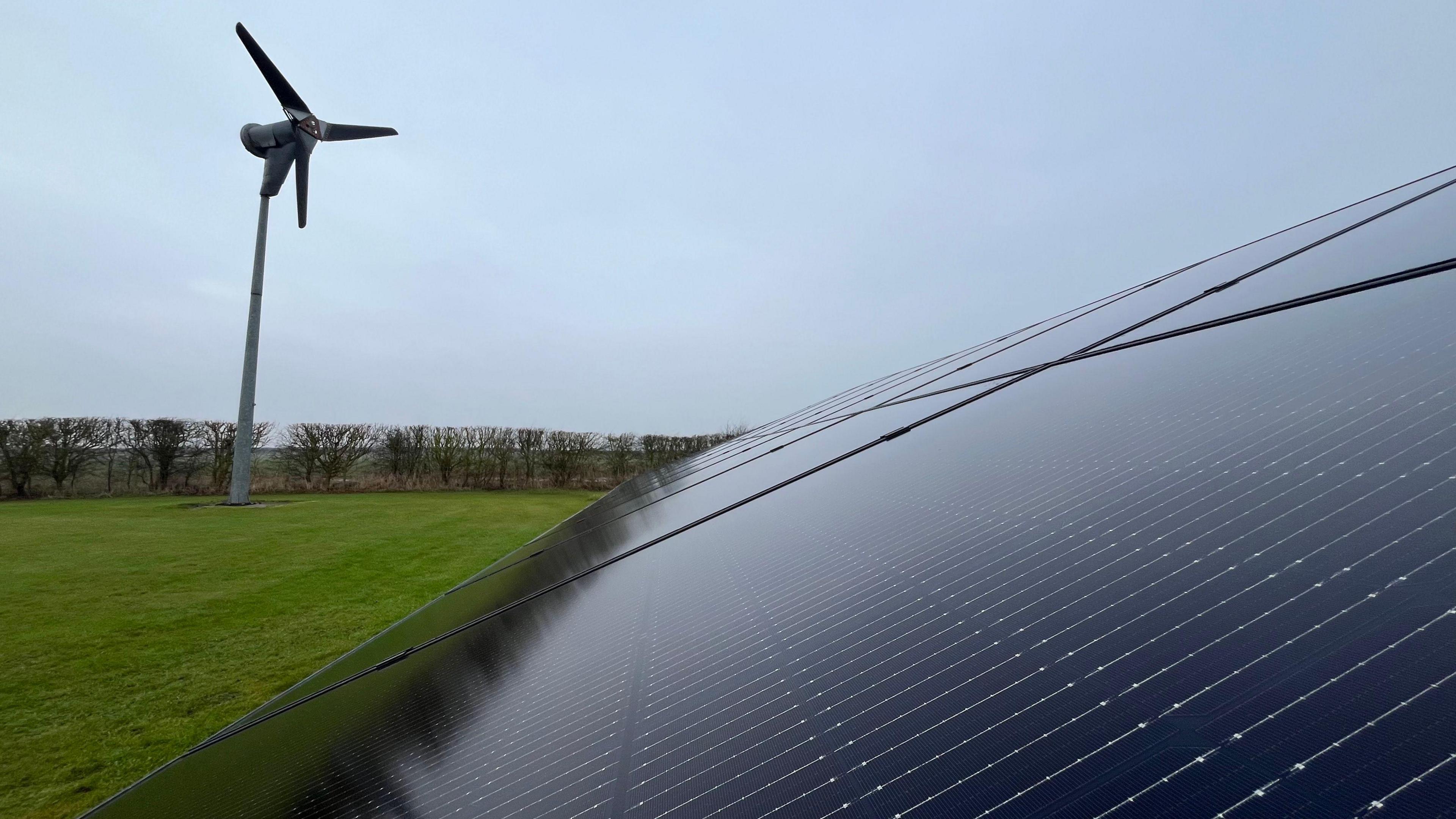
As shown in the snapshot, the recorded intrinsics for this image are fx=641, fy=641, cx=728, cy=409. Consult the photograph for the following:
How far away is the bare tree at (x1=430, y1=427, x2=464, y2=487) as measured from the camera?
120 feet

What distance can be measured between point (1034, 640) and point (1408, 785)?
2.16 ft

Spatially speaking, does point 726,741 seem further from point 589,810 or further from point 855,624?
point 855,624

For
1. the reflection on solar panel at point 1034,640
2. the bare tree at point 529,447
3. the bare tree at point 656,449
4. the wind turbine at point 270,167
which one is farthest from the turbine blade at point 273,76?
the reflection on solar panel at point 1034,640

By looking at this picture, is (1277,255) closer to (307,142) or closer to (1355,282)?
(1355,282)

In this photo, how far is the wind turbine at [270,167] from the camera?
80.8 feet

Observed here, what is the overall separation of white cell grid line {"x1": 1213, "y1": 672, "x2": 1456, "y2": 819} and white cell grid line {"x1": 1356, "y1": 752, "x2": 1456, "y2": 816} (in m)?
0.08

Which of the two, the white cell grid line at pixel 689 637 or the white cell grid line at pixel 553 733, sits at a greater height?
the white cell grid line at pixel 689 637

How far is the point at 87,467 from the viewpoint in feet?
96.8

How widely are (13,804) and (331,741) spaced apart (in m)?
4.73

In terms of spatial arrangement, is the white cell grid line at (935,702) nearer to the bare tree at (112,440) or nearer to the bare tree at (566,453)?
the bare tree at (566,453)

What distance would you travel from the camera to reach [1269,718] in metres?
0.93

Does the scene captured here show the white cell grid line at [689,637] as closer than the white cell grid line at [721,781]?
No

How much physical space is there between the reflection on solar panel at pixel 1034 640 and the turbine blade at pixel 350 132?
28.4 m

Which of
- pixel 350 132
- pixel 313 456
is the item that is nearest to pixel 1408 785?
pixel 350 132
